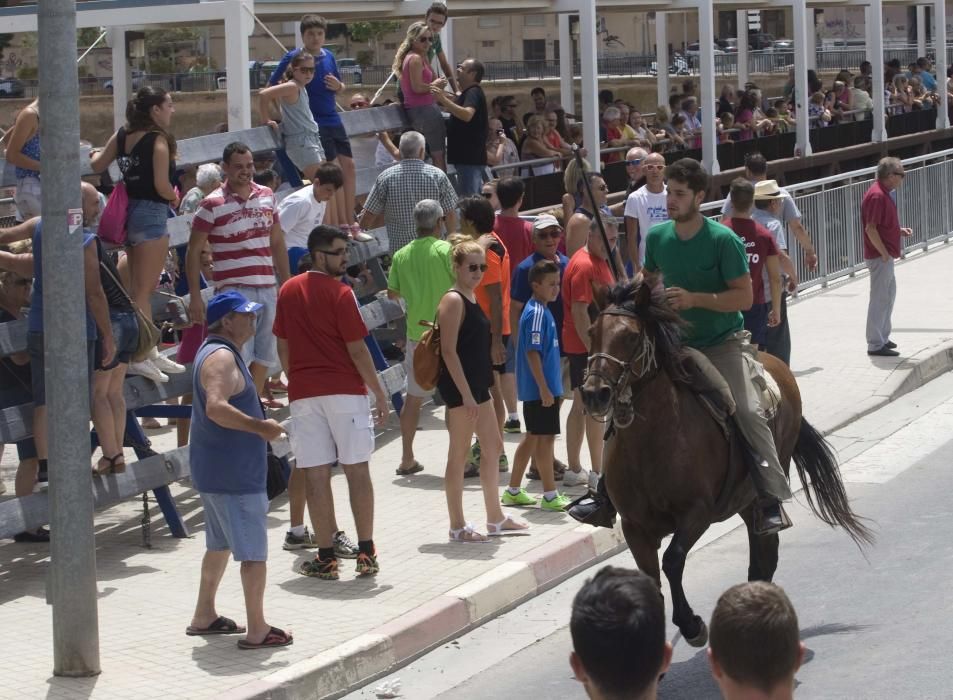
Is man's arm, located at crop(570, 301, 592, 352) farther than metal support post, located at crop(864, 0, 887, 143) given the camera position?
No

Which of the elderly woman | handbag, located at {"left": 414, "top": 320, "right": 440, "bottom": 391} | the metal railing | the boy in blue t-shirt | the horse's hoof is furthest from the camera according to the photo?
the metal railing

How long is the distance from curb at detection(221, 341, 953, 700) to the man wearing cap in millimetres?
415

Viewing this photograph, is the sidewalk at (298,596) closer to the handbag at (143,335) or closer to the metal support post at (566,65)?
the handbag at (143,335)

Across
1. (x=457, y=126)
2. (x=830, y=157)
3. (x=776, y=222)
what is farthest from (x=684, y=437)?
(x=830, y=157)

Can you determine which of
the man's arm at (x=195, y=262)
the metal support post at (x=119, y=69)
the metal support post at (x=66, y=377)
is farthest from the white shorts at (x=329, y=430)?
the metal support post at (x=119, y=69)

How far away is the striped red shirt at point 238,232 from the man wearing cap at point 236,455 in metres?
2.96

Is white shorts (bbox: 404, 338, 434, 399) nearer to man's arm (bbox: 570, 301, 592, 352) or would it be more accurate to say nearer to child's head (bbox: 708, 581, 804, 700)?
man's arm (bbox: 570, 301, 592, 352)

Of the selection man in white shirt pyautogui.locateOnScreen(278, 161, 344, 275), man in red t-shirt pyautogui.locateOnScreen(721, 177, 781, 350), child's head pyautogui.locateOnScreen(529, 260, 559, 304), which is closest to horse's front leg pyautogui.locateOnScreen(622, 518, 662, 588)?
child's head pyautogui.locateOnScreen(529, 260, 559, 304)

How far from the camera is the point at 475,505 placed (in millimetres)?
10898

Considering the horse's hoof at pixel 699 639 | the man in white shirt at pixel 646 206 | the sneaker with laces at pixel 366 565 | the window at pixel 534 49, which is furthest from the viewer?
the window at pixel 534 49

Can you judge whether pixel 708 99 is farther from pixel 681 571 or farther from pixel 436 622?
pixel 681 571

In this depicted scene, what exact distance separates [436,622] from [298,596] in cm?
94

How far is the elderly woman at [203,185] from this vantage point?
1230 cm

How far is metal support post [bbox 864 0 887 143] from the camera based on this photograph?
29906 mm
